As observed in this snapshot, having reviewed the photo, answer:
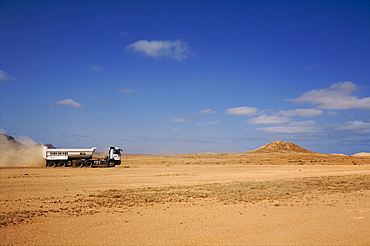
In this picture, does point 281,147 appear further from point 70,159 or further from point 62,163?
point 62,163

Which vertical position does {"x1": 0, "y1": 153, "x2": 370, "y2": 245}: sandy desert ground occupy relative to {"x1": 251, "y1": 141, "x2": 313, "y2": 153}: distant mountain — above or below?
below

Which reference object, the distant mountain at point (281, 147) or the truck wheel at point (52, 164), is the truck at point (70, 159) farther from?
the distant mountain at point (281, 147)

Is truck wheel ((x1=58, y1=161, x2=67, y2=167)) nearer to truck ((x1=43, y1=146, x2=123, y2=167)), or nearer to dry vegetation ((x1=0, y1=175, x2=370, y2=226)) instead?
truck ((x1=43, y1=146, x2=123, y2=167))

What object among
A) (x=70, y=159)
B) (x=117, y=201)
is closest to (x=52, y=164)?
(x=70, y=159)

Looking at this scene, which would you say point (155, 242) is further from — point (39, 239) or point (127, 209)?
point (127, 209)

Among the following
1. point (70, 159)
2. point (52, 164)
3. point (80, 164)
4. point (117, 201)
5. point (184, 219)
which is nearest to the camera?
point (184, 219)

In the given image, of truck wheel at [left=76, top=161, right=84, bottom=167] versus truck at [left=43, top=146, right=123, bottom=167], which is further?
truck at [left=43, top=146, right=123, bottom=167]

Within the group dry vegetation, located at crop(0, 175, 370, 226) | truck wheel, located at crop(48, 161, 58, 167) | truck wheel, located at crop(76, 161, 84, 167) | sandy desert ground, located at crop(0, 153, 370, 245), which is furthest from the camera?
truck wheel, located at crop(48, 161, 58, 167)

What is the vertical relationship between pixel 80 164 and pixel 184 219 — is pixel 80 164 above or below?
above

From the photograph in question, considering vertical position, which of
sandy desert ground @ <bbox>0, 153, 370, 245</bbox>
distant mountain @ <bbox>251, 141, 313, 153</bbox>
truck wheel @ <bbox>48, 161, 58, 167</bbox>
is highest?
distant mountain @ <bbox>251, 141, 313, 153</bbox>

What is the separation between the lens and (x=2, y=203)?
16047mm

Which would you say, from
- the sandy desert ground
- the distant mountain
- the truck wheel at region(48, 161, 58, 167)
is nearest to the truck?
the truck wheel at region(48, 161, 58, 167)

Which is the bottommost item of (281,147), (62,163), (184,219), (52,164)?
(184,219)

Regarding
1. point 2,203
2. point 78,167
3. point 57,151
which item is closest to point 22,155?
point 57,151
